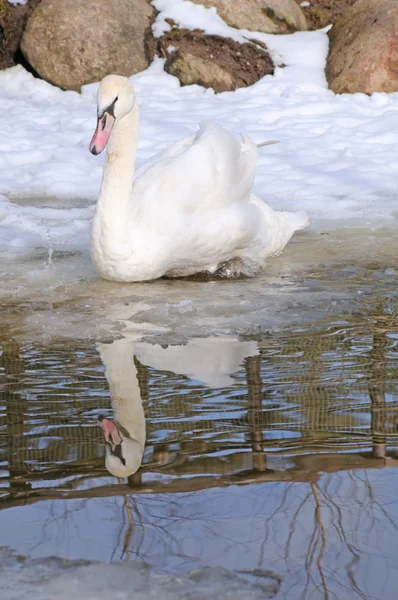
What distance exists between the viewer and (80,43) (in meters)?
12.1

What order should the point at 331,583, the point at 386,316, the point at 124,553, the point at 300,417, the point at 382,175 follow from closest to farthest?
1. the point at 331,583
2. the point at 124,553
3. the point at 300,417
4. the point at 386,316
5. the point at 382,175

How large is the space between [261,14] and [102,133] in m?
8.37

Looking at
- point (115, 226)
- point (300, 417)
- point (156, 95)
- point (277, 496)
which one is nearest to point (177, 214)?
point (115, 226)

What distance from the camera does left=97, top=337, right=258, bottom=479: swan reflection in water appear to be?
2.82m

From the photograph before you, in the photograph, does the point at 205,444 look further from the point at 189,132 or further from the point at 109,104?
the point at 189,132

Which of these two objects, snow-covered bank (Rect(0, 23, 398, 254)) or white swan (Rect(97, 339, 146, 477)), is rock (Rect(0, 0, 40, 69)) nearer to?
snow-covered bank (Rect(0, 23, 398, 254))

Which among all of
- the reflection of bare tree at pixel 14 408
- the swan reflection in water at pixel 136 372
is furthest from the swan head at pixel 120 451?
the reflection of bare tree at pixel 14 408

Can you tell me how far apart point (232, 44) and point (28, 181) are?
191 inches

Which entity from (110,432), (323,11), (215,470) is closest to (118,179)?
(110,432)

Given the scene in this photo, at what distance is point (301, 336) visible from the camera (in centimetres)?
414

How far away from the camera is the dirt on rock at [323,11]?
43.9ft

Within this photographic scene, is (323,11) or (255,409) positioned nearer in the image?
(255,409)

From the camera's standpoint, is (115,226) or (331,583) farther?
(115,226)

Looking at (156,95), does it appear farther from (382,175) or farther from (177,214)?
(177,214)
